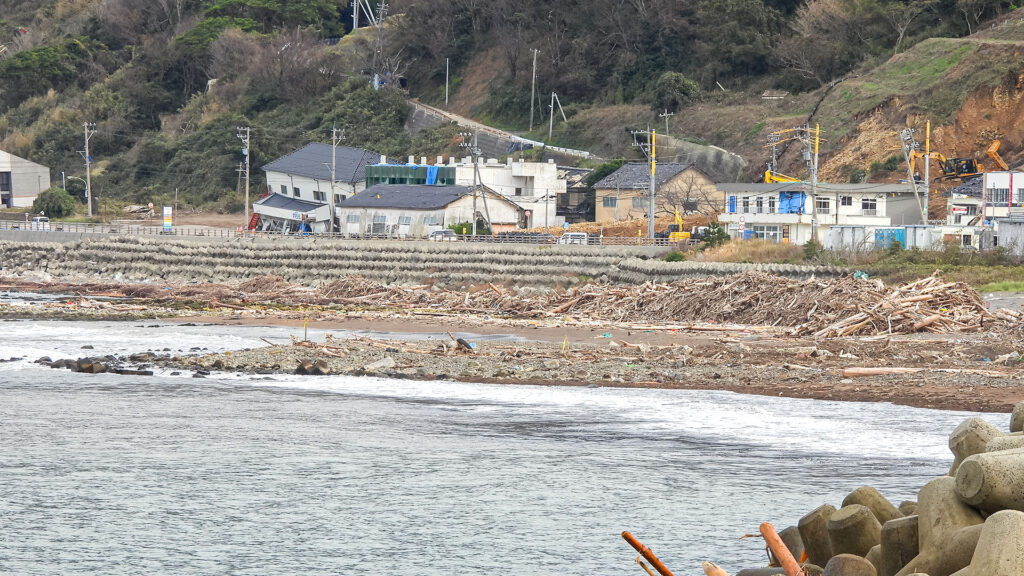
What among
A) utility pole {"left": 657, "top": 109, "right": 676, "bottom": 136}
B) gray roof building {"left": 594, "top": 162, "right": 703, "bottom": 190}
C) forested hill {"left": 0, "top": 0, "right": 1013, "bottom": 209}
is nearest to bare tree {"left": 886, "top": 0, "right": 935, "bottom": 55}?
forested hill {"left": 0, "top": 0, "right": 1013, "bottom": 209}

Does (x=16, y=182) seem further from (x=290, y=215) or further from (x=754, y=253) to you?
(x=754, y=253)

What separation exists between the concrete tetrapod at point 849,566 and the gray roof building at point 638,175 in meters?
61.7

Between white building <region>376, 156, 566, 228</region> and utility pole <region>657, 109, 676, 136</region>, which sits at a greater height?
utility pole <region>657, 109, 676, 136</region>

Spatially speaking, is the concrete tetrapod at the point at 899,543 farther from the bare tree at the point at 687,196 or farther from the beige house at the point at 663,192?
the bare tree at the point at 687,196

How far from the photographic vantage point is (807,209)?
56281mm

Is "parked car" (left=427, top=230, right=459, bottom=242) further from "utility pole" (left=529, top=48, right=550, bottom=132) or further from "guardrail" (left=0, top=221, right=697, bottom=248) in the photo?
"utility pole" (left=529, top=48, right=550, bottom=132)

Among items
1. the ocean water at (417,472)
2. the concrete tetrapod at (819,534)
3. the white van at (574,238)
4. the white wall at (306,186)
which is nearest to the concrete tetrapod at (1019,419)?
the concrete tetrapod at (819,534)

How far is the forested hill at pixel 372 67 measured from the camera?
277 feet

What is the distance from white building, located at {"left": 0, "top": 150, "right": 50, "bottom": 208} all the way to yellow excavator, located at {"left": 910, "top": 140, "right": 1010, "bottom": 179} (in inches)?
2666

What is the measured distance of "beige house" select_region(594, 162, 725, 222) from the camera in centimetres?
6962

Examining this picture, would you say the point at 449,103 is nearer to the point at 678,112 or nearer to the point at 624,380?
the point at 678,112

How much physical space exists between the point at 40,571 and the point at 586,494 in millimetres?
7407

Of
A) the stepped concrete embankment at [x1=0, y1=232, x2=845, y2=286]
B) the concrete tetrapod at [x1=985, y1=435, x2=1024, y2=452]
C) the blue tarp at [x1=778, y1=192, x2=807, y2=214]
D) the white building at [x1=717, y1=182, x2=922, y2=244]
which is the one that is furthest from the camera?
the blue tarp at [x1=778, y1=192, x2=807, y2=214]

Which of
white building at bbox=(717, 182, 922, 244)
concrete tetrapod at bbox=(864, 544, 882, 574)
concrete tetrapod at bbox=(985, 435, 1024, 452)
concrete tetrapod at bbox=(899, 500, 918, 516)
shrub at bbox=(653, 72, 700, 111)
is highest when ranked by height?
shrub at bbox=(653, 72, 700, 111)
